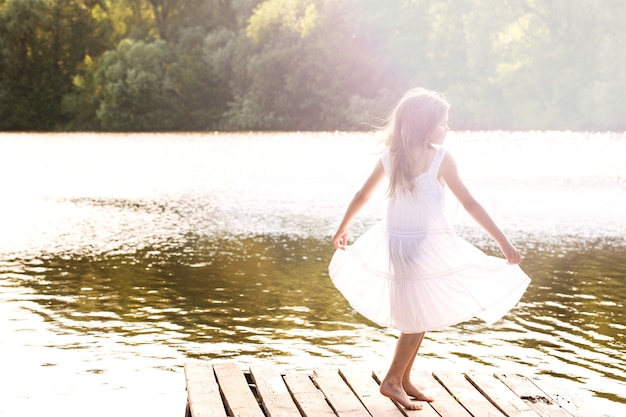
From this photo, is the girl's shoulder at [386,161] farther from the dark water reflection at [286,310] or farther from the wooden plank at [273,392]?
the dark water reflection at [286,310]

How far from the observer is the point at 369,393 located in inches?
211

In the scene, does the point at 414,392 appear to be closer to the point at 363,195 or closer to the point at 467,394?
the point at 467,394

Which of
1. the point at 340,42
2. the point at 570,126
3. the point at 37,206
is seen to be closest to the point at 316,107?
the point at 340,42

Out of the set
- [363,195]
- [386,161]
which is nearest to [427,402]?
[363,195]

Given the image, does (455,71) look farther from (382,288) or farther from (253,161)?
(382,288)

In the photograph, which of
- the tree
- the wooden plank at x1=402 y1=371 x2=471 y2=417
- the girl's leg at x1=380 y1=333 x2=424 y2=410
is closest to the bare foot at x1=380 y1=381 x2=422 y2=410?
the girl's leg at x1=380 y1=333 x2=424 y2=410

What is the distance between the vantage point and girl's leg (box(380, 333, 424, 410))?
5176 mm

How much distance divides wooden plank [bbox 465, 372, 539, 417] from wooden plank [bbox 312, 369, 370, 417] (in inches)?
26.9

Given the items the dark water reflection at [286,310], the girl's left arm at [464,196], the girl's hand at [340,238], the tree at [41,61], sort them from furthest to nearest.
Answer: the tree at [41,61] → the dark water reflection at [286,310] → the girl's hand at [340,238] → the girl's left arm at [464,196]

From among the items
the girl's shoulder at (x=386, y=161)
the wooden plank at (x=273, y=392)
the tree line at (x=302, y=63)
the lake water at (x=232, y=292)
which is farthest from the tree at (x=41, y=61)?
the girl's shoulder at (x=386, y=161)

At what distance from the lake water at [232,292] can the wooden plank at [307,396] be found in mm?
1037

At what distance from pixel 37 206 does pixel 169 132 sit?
4276cm

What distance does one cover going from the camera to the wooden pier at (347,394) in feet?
16.5

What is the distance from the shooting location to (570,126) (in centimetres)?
5219
